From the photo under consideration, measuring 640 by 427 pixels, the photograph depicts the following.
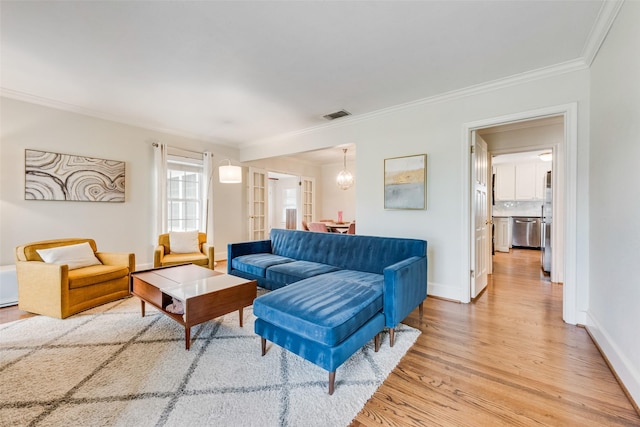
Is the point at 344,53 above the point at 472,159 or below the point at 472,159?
above

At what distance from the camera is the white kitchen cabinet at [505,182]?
7.64 meters

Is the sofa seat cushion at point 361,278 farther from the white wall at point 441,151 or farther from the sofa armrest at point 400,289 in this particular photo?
the white wall at point 441,151

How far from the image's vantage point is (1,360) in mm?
1952

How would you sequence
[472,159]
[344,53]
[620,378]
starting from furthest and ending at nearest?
1. [472,159]
2. [344,53]
3. [620,378]

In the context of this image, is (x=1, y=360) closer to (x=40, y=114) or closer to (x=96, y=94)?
(x=96, y=94)

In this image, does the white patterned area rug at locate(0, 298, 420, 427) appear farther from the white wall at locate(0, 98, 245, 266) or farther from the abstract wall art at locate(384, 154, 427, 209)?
the abstract wall art at locate(384, 154, 427, 209)

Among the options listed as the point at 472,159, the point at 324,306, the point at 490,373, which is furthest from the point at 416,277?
the point at 472,159

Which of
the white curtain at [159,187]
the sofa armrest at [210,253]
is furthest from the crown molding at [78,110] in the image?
the sofa armrest at [210,253]

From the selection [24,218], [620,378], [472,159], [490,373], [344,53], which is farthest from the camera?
[24,218]

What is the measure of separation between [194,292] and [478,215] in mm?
3432

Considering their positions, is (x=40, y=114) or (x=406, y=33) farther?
(x=40, y=114)

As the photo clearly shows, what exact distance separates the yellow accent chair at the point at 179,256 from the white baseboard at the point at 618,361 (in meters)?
4.34

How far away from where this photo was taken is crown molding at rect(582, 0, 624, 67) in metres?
1.80

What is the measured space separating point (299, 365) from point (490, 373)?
1.32 meters
